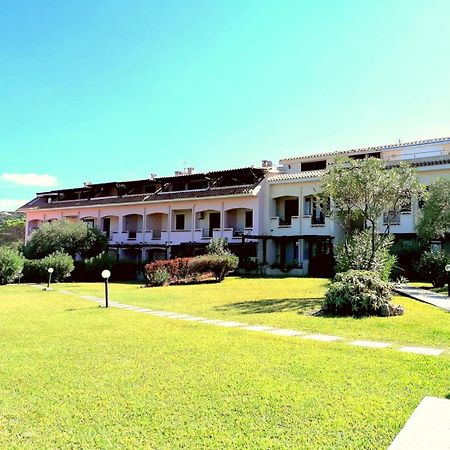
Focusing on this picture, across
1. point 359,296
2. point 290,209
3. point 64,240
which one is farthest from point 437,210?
point 64,240

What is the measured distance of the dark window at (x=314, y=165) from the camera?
33.8 m

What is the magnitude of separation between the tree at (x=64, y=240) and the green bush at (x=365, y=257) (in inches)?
881

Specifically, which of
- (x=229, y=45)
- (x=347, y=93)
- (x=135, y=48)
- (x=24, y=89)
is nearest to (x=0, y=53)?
(x=24, y=89)

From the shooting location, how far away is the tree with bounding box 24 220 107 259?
109 feet

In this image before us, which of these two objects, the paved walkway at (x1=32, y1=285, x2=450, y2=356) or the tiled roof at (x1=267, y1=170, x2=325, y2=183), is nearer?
the paved walkway at (x1=32, y1=285, x2=450, y2=356)

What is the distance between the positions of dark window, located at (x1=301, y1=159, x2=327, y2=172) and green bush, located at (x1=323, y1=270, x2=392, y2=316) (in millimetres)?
22260

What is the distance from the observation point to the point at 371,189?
14656 millimetres

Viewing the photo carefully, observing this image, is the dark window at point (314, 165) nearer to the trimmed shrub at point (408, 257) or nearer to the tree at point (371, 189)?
the trimmed shrub at point (408, 257)

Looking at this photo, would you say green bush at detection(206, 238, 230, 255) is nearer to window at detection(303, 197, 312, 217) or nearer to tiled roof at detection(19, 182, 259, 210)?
tiled roof at detection(19, 182, 259, 210)

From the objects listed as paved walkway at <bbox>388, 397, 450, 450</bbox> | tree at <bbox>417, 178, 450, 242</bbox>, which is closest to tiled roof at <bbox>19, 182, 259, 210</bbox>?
tree at <bbox>417, 178, 450, 242</bbox>

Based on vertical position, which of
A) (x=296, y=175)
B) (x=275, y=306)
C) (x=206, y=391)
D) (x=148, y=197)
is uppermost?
(x=296, y=175)

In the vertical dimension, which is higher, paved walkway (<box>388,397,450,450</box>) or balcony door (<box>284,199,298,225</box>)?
balcony door (<box>284,199,298,225</box>)

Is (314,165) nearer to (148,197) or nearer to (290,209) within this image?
(290,209)

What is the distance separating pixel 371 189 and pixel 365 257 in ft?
7.23
